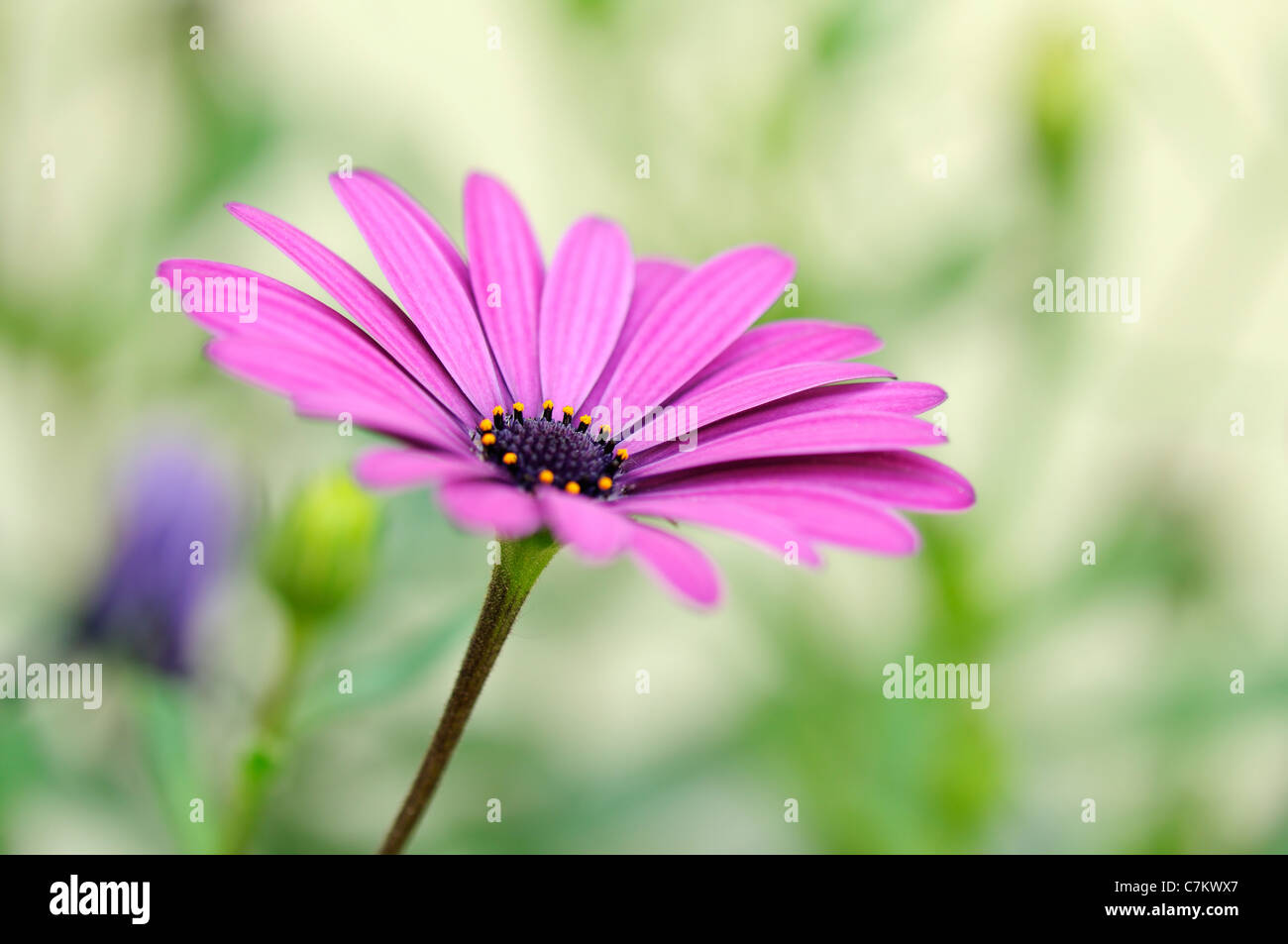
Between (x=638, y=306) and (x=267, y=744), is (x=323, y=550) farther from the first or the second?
(x=638, y=306)

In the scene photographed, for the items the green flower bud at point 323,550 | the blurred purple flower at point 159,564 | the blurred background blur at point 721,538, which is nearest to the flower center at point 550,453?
the green flower bud at point 323,550

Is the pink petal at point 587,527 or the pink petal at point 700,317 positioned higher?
the pink petal at point 700,317

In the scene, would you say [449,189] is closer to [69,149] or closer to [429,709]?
[69,149]

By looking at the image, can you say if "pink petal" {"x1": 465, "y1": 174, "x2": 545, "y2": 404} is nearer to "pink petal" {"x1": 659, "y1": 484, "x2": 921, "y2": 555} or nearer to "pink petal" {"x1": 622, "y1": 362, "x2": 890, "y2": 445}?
"pink petal" {"x1": 622, "y1": 362, "x2": 890, "y2": 445}

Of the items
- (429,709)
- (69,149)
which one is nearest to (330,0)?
(69,149)

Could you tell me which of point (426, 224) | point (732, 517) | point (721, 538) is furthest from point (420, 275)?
point (721, 538)

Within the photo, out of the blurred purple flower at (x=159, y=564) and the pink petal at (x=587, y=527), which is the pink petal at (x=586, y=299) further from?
the blurred purple flower at (x=159, y=564)
